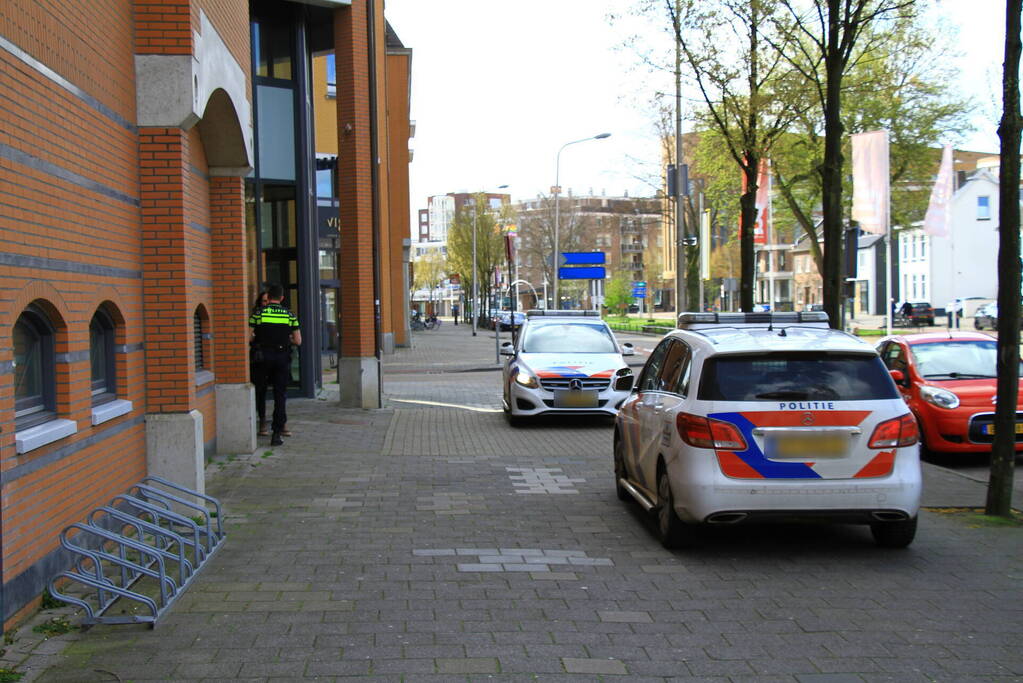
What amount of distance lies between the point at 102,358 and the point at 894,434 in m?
5.71

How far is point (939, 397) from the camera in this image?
11.4 m

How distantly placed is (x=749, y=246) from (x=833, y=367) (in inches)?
446

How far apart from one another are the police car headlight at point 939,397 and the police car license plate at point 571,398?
4.59 m

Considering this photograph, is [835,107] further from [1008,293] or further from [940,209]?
[940,209]

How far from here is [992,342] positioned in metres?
12.6

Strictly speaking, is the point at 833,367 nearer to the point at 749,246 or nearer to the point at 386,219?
the point at 749,246

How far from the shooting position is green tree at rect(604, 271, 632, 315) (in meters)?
94.5

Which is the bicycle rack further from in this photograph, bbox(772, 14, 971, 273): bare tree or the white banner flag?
bbox(772, 14, 971, 273): bare tree

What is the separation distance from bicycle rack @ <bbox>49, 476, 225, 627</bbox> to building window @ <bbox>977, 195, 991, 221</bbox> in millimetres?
74888

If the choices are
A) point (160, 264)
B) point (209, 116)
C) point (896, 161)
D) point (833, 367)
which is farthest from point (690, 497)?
point (896, 161)

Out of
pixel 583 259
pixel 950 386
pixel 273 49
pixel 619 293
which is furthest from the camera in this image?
pixel 619 293

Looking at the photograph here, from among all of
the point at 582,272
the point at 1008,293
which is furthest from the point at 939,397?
the point at 582,272

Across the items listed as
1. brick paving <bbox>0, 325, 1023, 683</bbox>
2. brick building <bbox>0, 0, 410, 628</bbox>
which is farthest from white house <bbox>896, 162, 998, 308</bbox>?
brick paving <bbox>0, 325, 1023, 683</bbox>

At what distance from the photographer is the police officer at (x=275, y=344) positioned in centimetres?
1221
